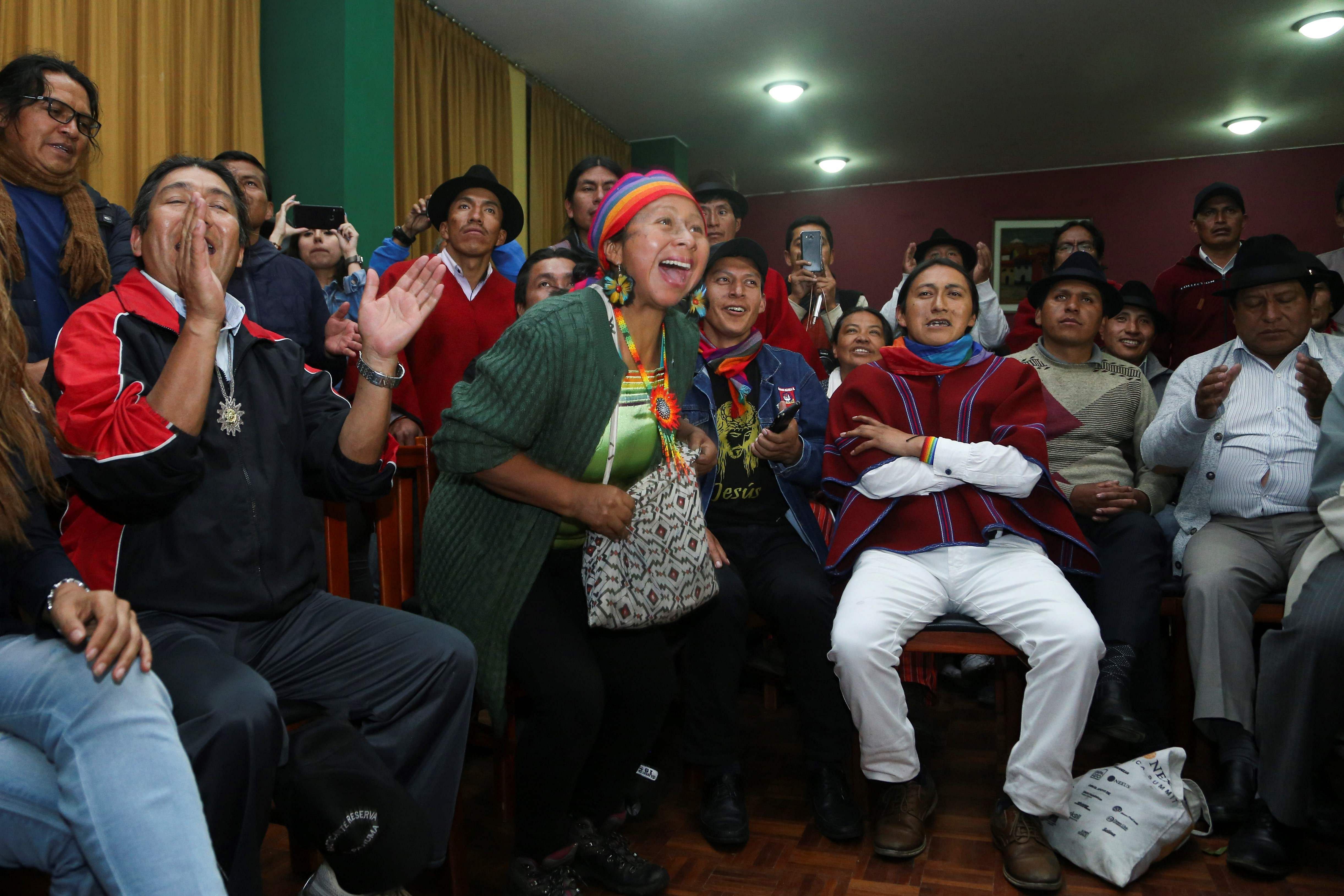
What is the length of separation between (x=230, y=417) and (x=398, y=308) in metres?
0.37

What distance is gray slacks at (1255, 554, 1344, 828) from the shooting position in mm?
1967

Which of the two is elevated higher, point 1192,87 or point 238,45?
point 1192,87

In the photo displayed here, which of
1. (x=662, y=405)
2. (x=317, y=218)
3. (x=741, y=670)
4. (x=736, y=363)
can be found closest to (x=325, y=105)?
(x=317, y=218)

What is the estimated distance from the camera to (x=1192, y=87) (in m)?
6.10

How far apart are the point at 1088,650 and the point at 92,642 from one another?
1876 millimetres

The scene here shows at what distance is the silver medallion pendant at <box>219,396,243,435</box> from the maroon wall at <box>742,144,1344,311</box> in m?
7.70

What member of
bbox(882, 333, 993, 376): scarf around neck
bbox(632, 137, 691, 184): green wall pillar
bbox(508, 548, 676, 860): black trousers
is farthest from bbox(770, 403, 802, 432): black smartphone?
bbox(632, 137, 691, 184): green wall pillar

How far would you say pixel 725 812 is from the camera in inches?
83.9

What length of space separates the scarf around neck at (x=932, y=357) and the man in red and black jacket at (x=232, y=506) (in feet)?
4.21

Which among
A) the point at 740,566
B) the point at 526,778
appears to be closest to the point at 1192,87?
the point at 740,566

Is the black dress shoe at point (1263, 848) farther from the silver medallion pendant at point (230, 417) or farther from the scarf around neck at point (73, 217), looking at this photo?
the scarf around neck at point (73, 217)

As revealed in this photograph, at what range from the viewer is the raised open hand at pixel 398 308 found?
1744mm

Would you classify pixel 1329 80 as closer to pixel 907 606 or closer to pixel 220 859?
pixel 907 606

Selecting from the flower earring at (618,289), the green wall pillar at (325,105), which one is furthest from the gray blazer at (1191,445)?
the green wall pillar at (325,105)
